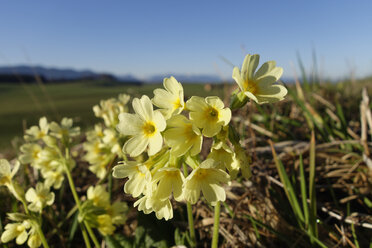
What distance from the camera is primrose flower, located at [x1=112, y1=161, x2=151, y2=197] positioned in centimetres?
121

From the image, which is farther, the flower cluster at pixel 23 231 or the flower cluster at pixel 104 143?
the flower cluster at pixel 104 143

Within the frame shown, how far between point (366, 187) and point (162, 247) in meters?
1.41

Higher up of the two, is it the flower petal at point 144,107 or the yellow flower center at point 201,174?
the flower petal at point 144,107

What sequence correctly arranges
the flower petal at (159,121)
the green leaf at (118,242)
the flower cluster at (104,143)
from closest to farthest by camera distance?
the flower petal at (159,121) → the green leaf at (118,242) → the flower cluster at (104,143)

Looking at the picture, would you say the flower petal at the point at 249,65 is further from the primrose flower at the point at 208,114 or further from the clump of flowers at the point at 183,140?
the primrose flower at the point at 208,114

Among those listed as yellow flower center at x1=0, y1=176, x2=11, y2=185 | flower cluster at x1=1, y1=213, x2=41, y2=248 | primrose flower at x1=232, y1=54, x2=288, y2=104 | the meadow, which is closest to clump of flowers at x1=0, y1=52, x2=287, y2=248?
primrose flower at x1=232, y1=54, x2=288, y2=104

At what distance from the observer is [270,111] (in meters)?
3.34

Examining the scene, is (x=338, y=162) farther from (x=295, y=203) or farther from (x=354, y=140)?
(x=295, y=203)

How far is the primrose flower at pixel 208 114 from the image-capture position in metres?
1.09

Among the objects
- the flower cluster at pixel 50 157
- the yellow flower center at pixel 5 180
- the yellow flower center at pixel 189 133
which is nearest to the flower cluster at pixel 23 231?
the yellow flower center at pixel 5 180

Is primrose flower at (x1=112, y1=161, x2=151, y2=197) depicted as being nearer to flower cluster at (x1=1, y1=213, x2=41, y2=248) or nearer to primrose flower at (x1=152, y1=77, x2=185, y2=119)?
primrose flower at (x1=152, y1=77, x2=185, y2=119)

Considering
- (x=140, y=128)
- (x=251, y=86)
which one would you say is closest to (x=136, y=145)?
(x=140, y=128)

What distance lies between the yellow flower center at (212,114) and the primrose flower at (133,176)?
1.17ft

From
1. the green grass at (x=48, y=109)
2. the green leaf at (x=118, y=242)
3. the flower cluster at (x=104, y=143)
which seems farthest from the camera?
the green grass at (x=48, y=109)
